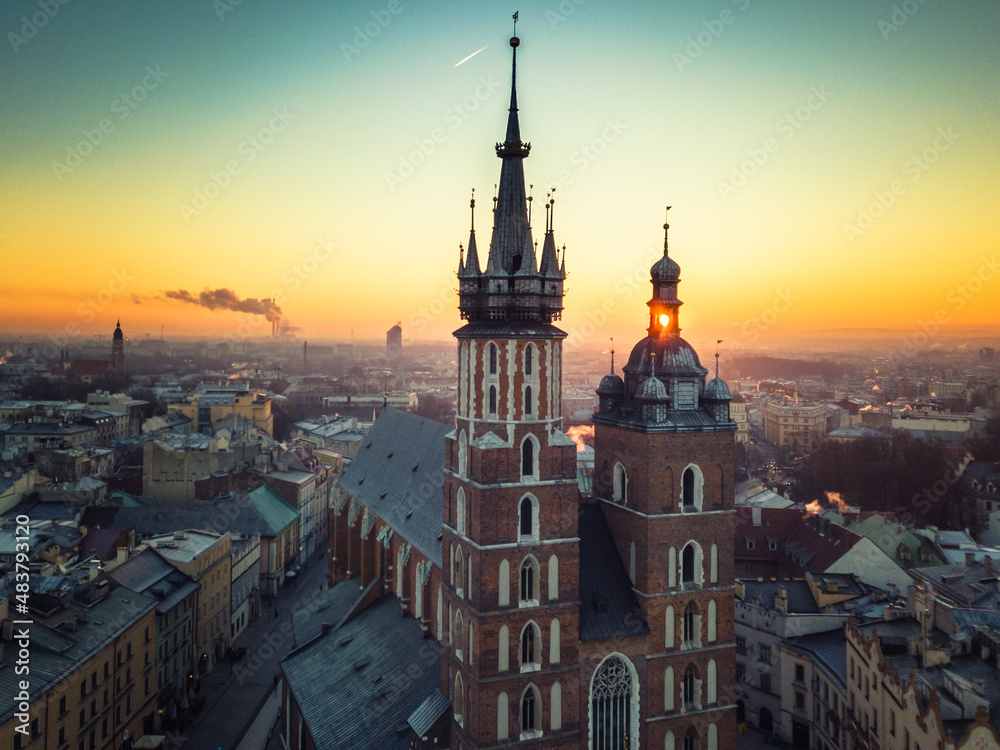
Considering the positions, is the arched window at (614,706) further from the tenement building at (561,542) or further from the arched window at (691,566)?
the arched window at (691,566)

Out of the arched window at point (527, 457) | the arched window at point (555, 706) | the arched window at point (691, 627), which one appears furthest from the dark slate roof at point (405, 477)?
the arched window at point (691, 627)

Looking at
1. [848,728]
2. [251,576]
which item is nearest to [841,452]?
[848,728]

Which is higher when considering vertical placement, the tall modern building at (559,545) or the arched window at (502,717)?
the tall modern building at (559,545)

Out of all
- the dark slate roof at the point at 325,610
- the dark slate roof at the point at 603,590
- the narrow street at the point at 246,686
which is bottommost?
the narrow street at the point at 246,686

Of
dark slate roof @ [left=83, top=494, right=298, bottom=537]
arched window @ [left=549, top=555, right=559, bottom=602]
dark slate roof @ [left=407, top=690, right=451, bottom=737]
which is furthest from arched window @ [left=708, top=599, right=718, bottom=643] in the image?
dark slate roof @ [left=83, top=494, right=298, bottom=537]

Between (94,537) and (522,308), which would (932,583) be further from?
(94,537)

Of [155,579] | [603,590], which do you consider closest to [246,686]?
[155,579]

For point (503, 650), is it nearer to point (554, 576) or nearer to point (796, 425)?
point (554, 576)
